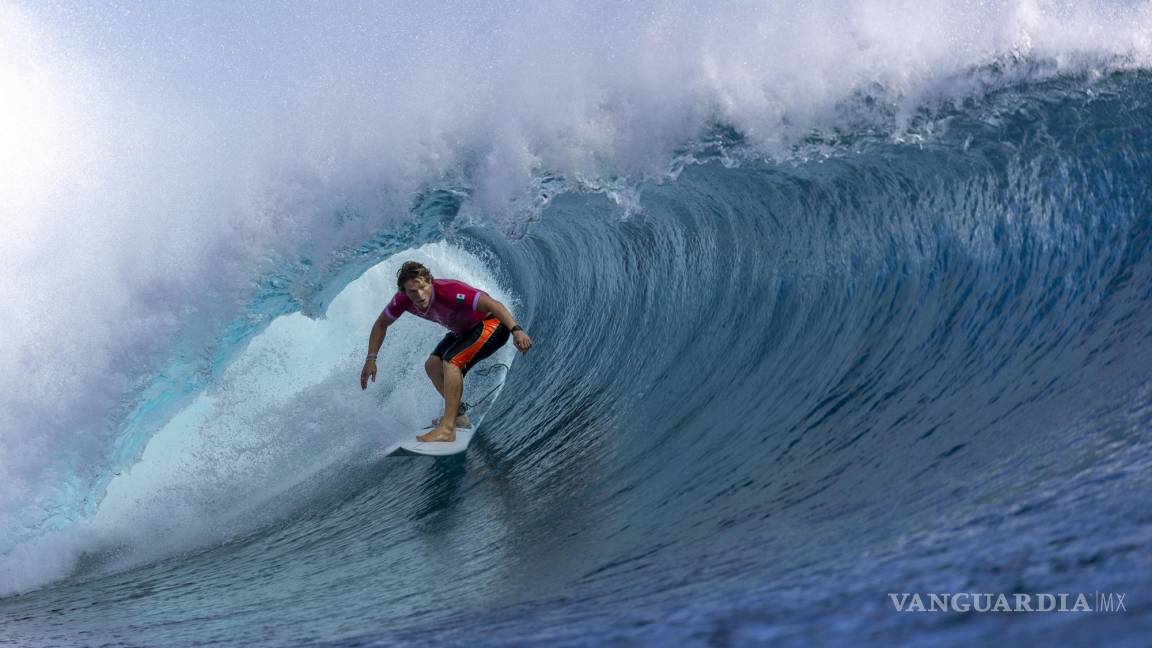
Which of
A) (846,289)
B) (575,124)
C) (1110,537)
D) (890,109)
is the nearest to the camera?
(1110,537)

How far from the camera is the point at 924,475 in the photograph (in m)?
3.50

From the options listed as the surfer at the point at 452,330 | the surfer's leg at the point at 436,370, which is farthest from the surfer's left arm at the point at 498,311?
the surfer's leg at the point at 436,370

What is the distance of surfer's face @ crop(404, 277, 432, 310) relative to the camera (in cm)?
589

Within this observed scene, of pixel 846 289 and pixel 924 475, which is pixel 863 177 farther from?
pixel 924 475

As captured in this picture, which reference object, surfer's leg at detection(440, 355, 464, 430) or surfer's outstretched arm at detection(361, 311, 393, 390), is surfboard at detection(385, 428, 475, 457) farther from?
surfer's outstretched arm at detection(361, 311, 393, 390)

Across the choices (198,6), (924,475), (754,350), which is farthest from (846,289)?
(198,6)

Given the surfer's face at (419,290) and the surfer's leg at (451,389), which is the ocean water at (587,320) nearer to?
the surfer's leg at (451,389)

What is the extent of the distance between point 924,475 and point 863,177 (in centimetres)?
390

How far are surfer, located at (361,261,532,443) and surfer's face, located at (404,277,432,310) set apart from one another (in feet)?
0.04

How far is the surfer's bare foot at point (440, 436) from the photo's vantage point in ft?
21.2

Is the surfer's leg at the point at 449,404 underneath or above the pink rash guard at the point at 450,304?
underneath

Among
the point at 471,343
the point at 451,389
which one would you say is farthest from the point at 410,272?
the point at 451,389

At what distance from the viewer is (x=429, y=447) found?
6469mm

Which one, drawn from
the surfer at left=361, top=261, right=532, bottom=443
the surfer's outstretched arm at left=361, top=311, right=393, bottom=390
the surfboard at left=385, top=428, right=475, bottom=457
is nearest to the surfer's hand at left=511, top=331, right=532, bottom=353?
the surfer at left=361, top=261, right=532, bottom=443
